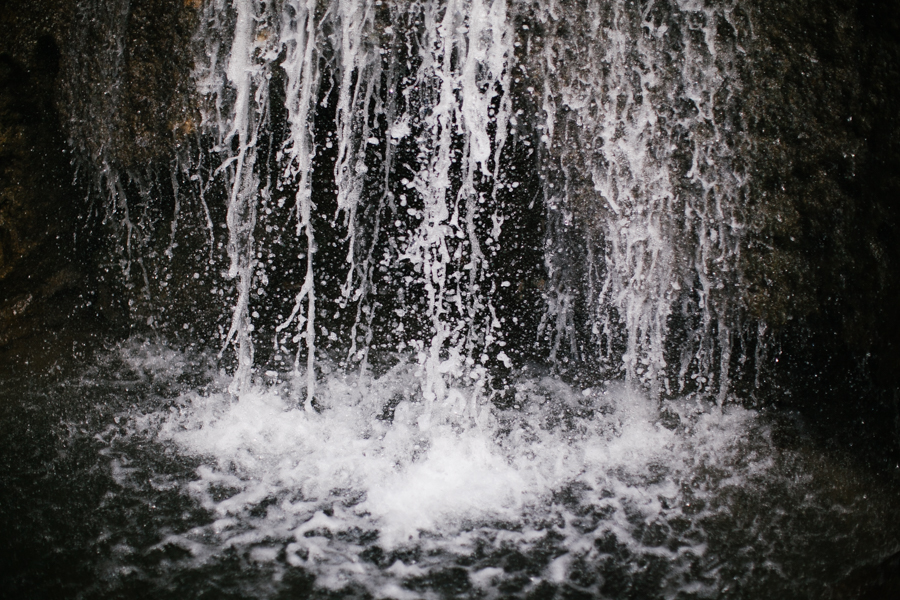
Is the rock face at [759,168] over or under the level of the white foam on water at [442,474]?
over

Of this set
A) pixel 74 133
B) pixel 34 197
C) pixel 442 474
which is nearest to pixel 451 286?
pixel 442 474

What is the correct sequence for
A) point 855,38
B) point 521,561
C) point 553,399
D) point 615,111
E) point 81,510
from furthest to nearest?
point 553,399, point 615,111, point 855,38, point 81,510, point 521,561

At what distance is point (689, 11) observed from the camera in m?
2.73

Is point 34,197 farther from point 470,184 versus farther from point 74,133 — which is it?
point 470,184

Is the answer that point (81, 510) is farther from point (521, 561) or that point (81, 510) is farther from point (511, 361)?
point (511, 361)

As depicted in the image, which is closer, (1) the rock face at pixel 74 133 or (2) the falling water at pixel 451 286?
(2) the falling water at pixel 451 286

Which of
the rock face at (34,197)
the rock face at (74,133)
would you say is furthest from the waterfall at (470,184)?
the rock face at (34,197)

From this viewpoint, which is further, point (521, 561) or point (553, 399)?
point (553, 399)

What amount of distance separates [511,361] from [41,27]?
3.04m

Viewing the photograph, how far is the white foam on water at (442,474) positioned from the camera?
7.57 ft

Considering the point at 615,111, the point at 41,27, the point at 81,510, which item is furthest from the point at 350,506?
the point at 41,27

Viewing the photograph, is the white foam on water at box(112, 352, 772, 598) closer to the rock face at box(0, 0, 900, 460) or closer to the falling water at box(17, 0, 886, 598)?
the falling water at box(17, 0, 886, 598)

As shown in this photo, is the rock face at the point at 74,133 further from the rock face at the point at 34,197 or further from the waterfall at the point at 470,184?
the waterfall at the point at 470,184

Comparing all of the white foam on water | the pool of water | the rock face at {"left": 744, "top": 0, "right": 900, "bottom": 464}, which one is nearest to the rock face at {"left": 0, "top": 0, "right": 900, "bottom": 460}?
the rock face at {"left": 744, "top": 0, "right": 900, "bottom": 464}
